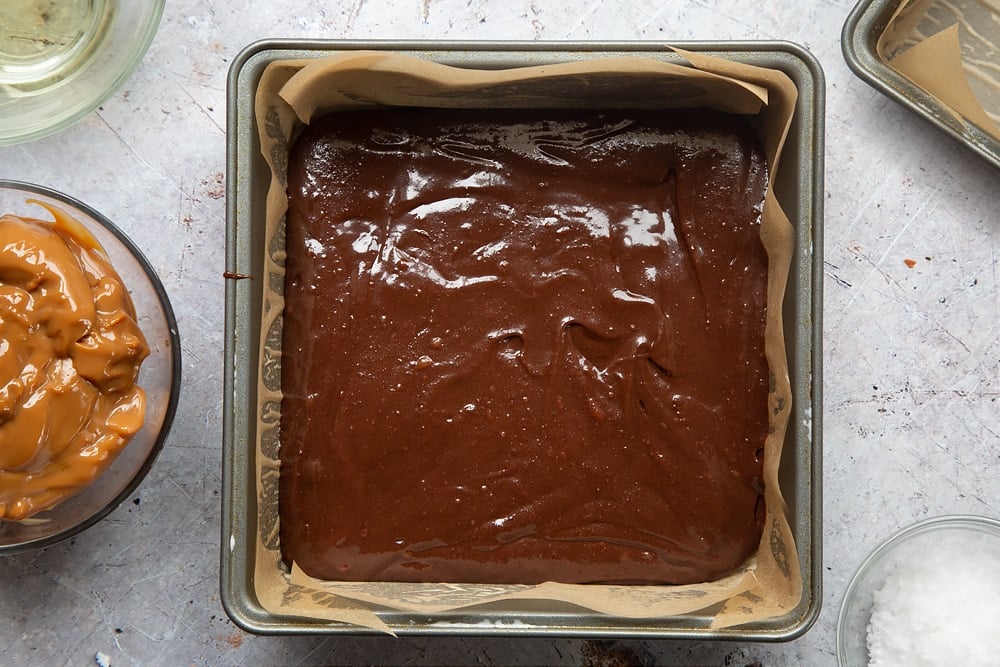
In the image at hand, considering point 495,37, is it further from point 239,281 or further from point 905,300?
point 905,300

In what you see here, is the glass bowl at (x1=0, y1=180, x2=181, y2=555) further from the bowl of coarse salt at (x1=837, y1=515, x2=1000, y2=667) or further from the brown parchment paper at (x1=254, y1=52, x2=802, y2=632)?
the bowl of coarse salt at (x1=837, y1=515, x2=1000, y2=667)

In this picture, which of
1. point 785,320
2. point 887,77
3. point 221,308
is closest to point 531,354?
point 785,320

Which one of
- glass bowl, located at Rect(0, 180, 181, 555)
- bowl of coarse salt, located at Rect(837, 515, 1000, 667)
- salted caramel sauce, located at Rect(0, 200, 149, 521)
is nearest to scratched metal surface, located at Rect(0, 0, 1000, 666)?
bowl of coarse salt, located at Rect(837, 515, 1000, 667)

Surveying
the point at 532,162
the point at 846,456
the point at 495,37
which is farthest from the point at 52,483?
the point at 846,456

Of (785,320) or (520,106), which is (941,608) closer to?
(785,320)

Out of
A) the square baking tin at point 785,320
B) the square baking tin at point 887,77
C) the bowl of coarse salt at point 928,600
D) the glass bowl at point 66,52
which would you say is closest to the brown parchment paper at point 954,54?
the square baking tin at point 887,77

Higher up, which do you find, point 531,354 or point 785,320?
point 785,320
